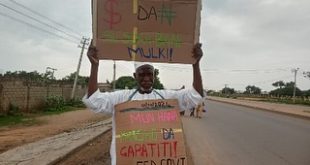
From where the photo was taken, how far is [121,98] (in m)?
4.04

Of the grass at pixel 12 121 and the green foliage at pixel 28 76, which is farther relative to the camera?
the green foliage at pixel 28 76

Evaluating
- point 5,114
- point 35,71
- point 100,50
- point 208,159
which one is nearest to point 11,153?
point 208,159

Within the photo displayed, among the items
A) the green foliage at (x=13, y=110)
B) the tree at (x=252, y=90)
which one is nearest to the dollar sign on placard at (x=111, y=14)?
the green foliage at (x=13, y=110)

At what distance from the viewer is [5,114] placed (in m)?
23.3

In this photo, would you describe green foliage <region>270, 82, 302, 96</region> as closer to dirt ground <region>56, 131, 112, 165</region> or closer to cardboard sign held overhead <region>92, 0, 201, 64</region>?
dirt ground <region>56, 131, 112, 165</region>

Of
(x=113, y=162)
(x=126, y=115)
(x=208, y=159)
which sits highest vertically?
(x=126, y=115)

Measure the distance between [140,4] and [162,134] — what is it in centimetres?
120

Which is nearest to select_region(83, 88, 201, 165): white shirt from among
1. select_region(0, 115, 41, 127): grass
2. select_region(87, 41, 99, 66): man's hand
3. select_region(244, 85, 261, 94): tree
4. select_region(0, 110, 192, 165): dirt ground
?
select_region(87, 41, 99, 66): man's hand

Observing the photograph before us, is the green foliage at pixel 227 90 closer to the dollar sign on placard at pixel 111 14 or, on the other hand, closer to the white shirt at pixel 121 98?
the dollar sign on placard at pixel 111 14

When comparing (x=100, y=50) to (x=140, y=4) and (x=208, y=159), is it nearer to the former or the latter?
(x=140, y=4)

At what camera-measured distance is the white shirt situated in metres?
4.00

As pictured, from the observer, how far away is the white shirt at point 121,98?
400 cm

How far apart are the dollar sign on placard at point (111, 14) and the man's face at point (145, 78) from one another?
56 centimetres

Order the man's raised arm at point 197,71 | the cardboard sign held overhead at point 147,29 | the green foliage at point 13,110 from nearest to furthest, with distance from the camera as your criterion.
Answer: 1. the man's raised arm at point 197,71
2. the cardboard sign held overhead at point 147,29
3. the green foliage at point 13,110
